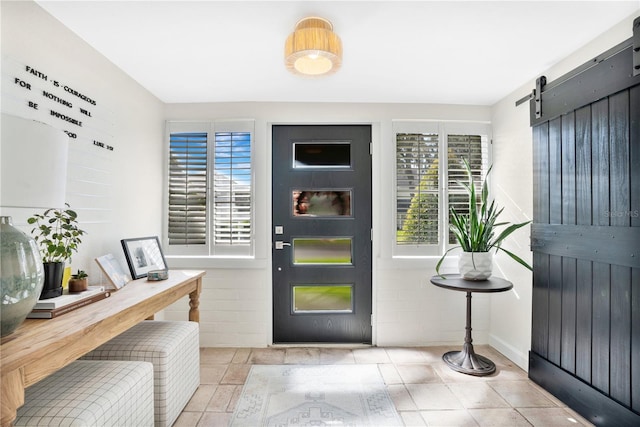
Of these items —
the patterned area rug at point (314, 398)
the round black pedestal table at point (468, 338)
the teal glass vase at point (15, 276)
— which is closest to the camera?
the teal glass vase at point (15, 276)

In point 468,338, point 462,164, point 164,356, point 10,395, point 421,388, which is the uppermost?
point 462,164

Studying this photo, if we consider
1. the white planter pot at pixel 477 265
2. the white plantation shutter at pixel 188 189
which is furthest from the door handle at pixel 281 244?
the white planter pot at pixel 477 265

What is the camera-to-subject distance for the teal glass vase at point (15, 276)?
1.26 meters

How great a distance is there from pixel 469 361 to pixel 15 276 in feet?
10.0

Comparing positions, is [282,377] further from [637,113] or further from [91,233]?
[637,113]

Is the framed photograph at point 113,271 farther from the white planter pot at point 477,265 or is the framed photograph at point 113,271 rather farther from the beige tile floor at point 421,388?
the white planter pot at point 477,265

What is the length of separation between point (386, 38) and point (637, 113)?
4.82 ft

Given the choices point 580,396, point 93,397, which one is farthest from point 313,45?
point 580,396

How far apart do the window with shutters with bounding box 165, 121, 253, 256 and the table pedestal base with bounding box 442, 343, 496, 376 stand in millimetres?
2082

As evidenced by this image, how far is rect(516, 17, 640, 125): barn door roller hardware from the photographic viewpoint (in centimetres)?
190

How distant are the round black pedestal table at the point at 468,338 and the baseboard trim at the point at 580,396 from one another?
341mm

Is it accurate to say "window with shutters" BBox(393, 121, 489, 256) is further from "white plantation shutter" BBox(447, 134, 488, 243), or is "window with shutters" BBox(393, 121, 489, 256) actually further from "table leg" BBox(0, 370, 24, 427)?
"table leg" BBox(0, 370, 24, 427)

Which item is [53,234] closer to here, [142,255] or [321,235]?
[142,255]

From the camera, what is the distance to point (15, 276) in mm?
1286
